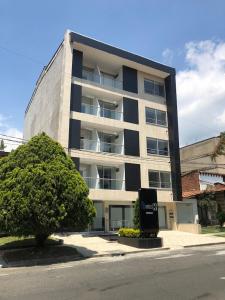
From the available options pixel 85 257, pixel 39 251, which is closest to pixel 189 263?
pixel 85 257

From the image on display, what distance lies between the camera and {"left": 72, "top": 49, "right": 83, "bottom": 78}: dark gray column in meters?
27.8

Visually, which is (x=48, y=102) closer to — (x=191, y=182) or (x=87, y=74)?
(x=87, y=74)

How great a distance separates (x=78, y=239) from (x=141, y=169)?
975 centimetres

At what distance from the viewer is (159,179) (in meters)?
30.3

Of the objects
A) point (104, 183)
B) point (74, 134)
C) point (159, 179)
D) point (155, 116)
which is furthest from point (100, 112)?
point (159, 179)

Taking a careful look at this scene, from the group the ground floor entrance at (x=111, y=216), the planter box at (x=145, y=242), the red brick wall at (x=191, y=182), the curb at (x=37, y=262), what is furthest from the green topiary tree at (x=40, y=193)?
the red brick wall at (x=191, y=182)

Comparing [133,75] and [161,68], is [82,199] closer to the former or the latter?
[133,75]

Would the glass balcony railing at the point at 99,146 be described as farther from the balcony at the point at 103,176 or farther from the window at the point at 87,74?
the window at the point at 87,74

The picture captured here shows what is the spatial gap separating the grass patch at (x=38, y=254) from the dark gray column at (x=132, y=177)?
12.2 m

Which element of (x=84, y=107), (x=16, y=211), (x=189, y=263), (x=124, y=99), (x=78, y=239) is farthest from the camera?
(x=124, y=99)

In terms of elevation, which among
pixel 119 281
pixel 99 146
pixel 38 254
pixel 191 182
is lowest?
pixel 119 281

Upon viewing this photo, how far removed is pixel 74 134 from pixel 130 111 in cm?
709

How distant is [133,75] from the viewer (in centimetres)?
3191

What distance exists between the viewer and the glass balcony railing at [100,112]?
27641 mm
